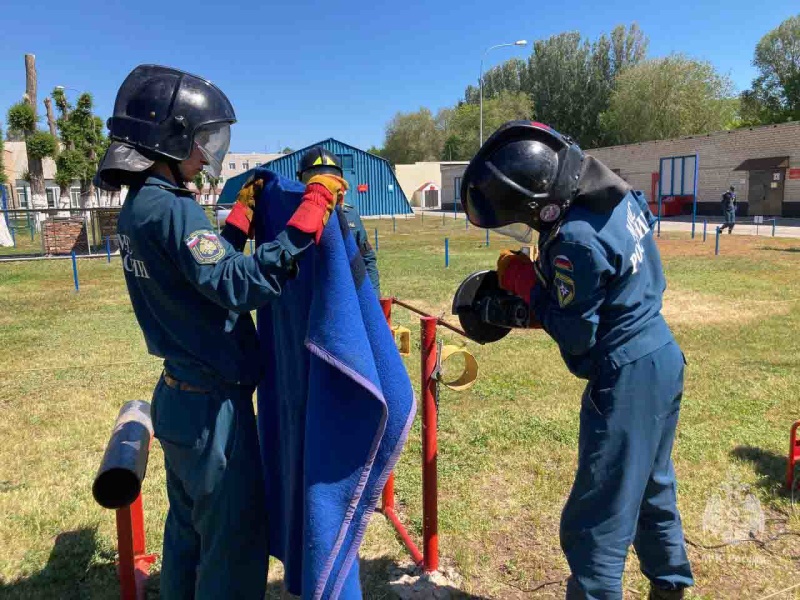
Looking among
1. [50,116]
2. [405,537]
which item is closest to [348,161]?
[50,116]

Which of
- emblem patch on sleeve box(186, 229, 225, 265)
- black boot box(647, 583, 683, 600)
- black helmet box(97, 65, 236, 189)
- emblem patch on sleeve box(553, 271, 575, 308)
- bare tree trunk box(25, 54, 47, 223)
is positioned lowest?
black boot box(647, 583, 683, 600)

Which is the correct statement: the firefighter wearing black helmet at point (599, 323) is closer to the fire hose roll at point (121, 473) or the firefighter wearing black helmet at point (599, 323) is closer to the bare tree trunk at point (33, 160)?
the fire hose roll at point (121, 473)

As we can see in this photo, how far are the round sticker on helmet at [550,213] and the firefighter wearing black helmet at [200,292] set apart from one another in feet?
2.38

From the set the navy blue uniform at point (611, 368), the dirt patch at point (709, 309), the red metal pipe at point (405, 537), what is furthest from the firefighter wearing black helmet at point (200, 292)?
the dirt patch at point (709, 309)

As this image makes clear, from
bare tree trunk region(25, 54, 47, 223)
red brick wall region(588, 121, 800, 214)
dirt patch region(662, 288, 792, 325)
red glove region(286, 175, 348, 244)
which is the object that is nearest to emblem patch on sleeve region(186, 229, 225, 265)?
red glove region(286, 175, 348, 244)

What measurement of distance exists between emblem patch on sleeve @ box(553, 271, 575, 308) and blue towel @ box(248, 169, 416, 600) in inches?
23.1

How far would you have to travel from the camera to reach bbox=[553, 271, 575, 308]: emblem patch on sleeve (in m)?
2.01

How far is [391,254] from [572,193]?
15936 mm

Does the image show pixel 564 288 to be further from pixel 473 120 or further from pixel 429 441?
pixel 473 120

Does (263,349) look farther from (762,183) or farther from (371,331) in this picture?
(762,183)

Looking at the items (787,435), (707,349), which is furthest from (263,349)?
(707,349)

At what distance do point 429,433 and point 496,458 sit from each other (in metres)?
1.55

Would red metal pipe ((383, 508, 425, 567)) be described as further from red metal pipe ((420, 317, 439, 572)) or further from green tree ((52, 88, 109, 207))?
green tree ((52, 88, 109, 207))

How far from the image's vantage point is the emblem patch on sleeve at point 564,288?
2.01 meters
